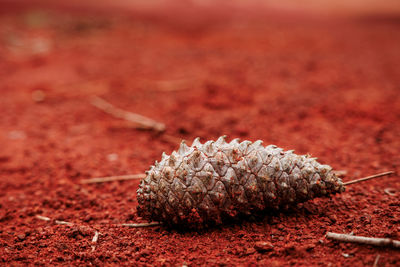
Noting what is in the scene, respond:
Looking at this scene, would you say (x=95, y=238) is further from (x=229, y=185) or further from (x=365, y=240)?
(x=365, y=240)

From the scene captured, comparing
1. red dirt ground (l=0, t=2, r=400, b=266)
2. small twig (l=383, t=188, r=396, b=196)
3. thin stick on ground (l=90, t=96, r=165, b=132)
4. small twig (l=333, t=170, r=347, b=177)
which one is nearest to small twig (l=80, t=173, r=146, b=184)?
red dirt ground (l=0, t=2, r=400, b=266)

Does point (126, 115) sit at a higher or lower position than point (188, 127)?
higher

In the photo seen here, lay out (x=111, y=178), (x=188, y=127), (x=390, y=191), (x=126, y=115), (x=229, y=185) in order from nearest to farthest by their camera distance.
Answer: (x=229, y=185)
(x=390, y=191)
(x=111, y=178)
(x=188, y=127)
(x=126, y=115)

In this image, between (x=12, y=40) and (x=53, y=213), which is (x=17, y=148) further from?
(x=12, y=40)

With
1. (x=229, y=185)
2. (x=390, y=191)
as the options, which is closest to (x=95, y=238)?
(x=229, y=185)

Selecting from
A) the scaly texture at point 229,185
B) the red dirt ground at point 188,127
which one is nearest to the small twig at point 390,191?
the red dirt ground at point 188,127

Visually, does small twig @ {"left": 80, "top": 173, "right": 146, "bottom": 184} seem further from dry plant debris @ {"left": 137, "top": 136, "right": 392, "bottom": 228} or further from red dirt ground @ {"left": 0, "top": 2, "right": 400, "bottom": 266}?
dry plant debris @ {"left": 137, "top": 136, "right": 392, "bottom": 228}

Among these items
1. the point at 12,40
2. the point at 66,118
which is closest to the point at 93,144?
the point at 66,118
